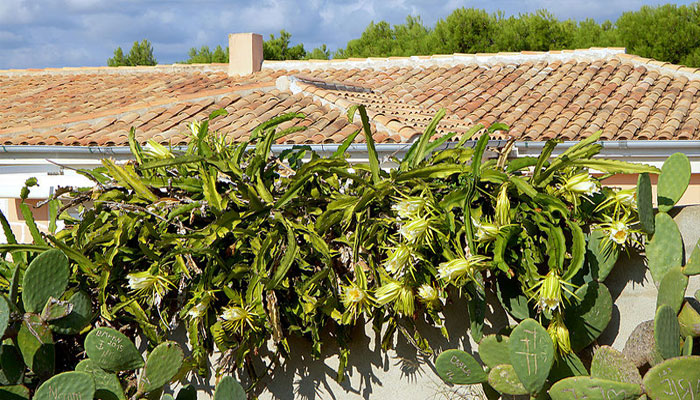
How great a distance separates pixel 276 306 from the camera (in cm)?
180

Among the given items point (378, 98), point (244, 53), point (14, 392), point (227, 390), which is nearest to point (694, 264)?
point (227, 390)

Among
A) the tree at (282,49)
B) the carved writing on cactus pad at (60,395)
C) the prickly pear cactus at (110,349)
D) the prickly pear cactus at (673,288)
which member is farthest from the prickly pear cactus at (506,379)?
the tree at (282,49)

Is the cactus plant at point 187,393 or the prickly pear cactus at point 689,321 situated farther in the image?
the cactus plant at point 187,393

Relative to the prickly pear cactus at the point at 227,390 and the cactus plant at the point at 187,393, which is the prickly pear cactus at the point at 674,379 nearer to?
the prickly pear cactus at the point at 227,390

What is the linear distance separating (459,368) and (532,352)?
22 centimetres

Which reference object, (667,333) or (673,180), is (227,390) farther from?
(673,180)

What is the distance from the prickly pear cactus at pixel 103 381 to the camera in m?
1.96

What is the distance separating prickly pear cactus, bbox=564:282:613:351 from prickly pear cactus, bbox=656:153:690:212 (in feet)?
0.96

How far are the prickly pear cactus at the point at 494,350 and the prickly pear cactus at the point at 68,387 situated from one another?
3.71ft

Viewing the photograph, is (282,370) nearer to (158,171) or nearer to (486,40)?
(158,171)

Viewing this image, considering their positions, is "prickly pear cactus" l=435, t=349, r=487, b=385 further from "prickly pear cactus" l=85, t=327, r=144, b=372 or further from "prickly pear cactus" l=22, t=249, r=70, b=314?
"prickly pear cactus" l=22, t=249, r=70, b=314

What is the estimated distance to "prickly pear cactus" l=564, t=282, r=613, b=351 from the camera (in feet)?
5.72

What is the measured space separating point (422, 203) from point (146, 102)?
7.76 metres

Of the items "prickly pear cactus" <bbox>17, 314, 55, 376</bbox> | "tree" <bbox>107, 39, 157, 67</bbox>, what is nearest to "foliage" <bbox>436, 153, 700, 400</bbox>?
"prickly pear cactus" <bbox>17, 314, 55, 376</bbox>
